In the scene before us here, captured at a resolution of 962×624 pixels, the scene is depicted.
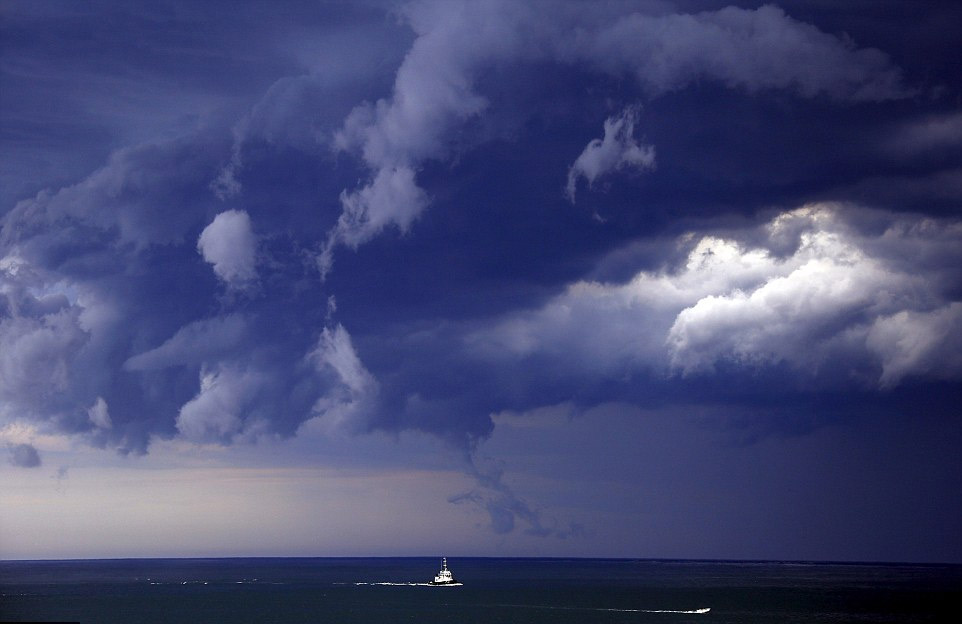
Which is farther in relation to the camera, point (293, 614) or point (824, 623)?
point (293, 614)

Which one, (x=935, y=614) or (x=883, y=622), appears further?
(x=935, y=614)

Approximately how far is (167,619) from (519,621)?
55.9 metres

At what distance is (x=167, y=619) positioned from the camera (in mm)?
183375

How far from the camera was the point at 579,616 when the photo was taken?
186 m

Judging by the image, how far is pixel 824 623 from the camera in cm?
17725

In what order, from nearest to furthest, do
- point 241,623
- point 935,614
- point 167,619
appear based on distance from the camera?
point 241,623 < point 167,619 < point 935,614

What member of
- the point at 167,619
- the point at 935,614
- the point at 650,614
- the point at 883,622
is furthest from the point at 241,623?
the point at 935,614

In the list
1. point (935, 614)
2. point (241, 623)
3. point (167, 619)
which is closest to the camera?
point (241, 623)

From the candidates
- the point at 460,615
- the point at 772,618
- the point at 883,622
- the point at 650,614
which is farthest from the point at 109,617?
the point at 883,622

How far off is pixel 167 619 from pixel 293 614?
20083 mm

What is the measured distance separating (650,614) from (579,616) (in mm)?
13838

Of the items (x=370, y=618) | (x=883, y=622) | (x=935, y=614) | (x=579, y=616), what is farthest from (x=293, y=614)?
(x=935, y=614)

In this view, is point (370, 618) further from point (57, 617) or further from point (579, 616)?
point (57, 617)

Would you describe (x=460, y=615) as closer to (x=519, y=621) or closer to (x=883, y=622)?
(x=519, y=621)
